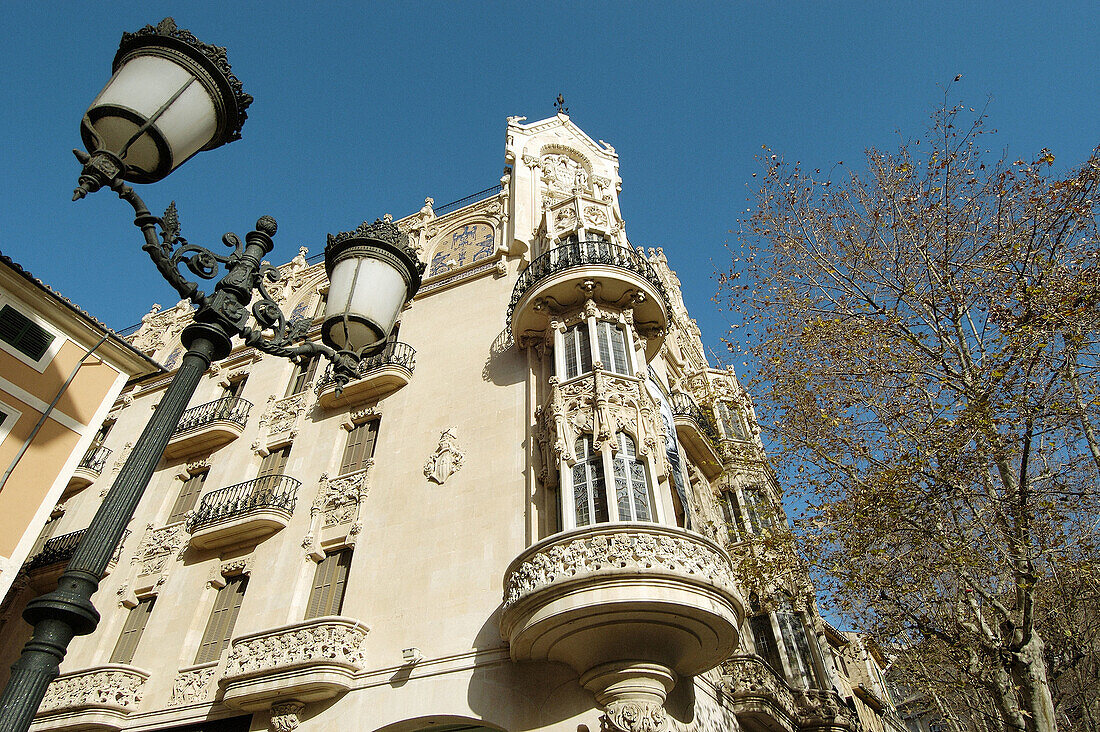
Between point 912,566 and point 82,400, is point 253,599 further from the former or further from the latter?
point 912,566

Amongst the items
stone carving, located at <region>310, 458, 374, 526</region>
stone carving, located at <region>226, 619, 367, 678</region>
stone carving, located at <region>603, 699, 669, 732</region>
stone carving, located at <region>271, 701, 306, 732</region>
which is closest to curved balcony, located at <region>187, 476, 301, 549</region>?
stone carving, located at <region>310, 458, 374, 526</region>

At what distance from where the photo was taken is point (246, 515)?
54.1ft

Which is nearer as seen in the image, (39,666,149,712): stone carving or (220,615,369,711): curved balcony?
(220,615,369,711): curved balcony

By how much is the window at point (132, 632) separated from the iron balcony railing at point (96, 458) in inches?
275

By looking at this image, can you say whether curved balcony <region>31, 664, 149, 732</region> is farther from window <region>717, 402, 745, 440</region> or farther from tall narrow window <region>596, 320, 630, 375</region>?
window <region>717, 402, 745, 440</region>

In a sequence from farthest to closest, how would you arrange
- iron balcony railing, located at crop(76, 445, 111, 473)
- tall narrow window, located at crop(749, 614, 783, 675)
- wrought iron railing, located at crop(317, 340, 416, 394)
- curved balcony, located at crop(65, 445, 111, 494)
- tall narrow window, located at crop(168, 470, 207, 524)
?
iron balcony railing, located at crop(76, 445, 111, 473), curved balcony, located at crop(65, 445, 111, 494), tall narrow window, located at crop(168, 470, 207, 524), wrought iron railing, located at crop(317, 340, 416, 394), tall narrow window, located at crop(749, 614, 783, 675)

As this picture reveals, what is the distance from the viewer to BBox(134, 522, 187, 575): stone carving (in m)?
18.1

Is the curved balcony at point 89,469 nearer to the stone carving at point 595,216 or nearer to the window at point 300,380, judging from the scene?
the window at point 300,380

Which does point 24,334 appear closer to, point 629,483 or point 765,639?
point 629,483

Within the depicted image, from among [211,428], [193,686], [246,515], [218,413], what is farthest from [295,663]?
[218,413]

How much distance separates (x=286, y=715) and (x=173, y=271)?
10.8 meters

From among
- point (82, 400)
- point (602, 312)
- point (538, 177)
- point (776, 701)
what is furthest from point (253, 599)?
point (538, 177)

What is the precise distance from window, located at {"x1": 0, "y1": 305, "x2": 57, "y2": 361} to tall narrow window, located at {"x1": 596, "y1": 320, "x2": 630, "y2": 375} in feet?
38.7

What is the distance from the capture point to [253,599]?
15492 mm
